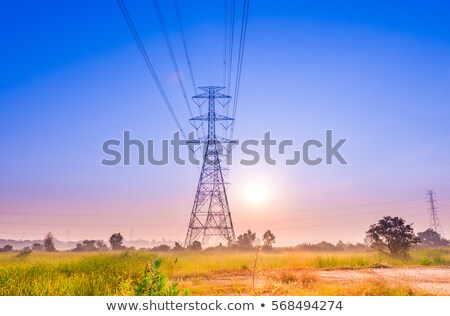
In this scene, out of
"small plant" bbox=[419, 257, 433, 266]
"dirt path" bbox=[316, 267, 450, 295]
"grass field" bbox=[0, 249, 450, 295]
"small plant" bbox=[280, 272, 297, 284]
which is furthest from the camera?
"small plant" bbox=[419, 257, 433, 266]

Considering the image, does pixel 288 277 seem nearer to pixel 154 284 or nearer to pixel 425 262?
pixel 154 284

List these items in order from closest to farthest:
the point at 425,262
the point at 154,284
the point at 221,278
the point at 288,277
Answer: the point at 154,284 → the point at 288,277 → the point at 221,278 → the point at 425,262

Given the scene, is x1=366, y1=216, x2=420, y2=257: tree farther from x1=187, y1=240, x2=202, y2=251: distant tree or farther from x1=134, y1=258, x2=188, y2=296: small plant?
x1=134, y1=258, x2=188, y2=296: small plant

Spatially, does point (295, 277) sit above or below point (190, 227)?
below

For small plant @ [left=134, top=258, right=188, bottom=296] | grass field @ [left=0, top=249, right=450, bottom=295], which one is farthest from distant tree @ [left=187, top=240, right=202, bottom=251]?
small plant @ [left=134, top=258, right=188, bottom=296]

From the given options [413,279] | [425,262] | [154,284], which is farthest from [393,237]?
[154,284]

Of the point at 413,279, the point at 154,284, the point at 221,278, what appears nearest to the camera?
the point at 154,284

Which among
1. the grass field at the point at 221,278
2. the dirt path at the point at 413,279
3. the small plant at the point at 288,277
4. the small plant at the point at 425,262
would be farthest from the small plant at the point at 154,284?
the small plant at the point at 425,262

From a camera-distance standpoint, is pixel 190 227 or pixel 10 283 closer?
pixel 10 283

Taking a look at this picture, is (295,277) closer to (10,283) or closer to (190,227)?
(10,283)

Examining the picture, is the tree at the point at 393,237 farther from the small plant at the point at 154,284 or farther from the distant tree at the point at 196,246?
the small plant at the point at 154,284
